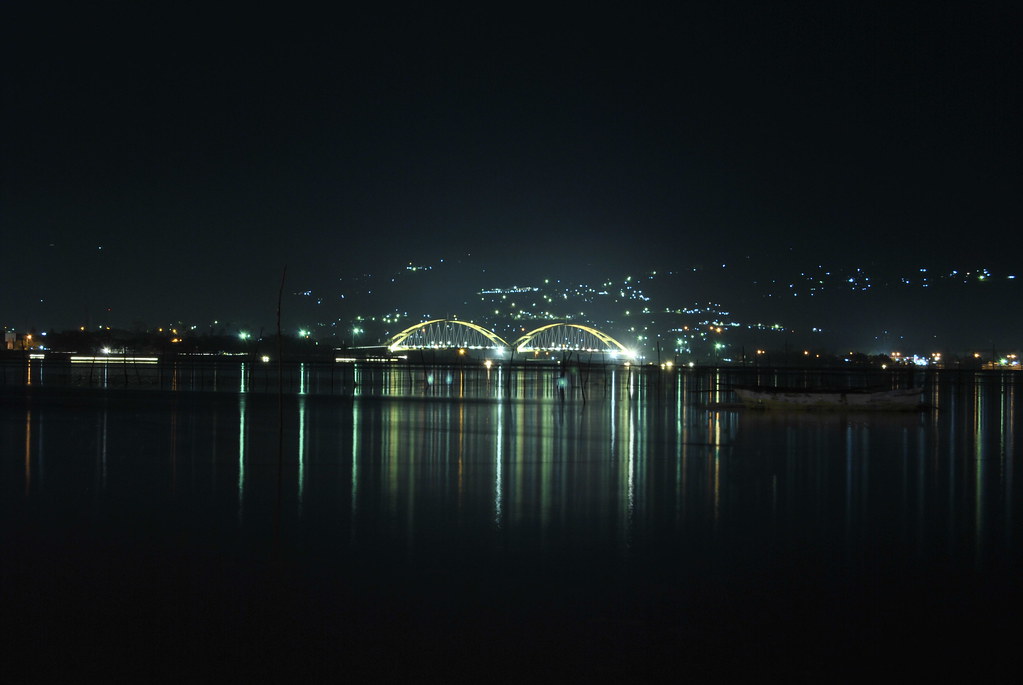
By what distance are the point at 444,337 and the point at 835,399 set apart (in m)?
110

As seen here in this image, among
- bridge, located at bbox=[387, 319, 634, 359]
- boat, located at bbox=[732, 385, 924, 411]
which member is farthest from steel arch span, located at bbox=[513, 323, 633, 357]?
boat, located at bbox=[732, 385, 924, 411]

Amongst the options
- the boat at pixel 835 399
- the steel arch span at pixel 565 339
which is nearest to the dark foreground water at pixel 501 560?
the boat at pixel 835 399

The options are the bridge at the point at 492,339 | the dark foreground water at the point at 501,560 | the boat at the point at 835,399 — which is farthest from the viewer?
the bridge at the point at 492,339

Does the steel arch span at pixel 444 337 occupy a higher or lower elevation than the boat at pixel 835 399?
higher

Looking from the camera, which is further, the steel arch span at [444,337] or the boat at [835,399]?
the steel arch span at [444,337]

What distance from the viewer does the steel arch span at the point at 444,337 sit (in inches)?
5241

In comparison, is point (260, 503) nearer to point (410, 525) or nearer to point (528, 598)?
point (410, 525)

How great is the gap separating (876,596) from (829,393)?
24.2 m

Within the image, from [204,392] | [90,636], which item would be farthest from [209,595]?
[204,392]

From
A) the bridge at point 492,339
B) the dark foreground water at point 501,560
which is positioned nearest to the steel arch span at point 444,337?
the bridge at point 492,339

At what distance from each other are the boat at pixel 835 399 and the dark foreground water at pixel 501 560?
12.8 metres

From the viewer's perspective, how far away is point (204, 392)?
116 ft

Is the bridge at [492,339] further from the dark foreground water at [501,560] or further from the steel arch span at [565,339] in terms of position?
the dark foreground water at [501,560]

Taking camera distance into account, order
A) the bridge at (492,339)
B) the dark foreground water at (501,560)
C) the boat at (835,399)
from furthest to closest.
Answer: the bridge at (492,339)
the boat at (835,399)
the dark foreground water at (501,560)
